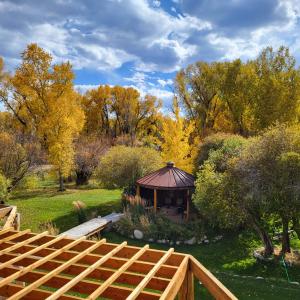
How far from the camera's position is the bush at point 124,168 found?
787 inches

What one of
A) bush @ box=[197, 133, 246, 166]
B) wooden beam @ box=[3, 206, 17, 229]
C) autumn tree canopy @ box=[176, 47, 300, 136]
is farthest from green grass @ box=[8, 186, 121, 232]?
autumn tree canopy @ box=[176, 47, 300, 136]

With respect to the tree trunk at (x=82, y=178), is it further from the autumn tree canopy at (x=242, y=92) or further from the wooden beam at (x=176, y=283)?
the wooden beam at (x=176, y=283)

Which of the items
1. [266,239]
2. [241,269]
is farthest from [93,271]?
[266,239]

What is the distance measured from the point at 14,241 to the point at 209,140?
1417 cm

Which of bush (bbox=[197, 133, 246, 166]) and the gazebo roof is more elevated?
bush (bbox=[197, 133, 246, 166])

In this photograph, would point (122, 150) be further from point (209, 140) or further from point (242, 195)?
point (242, 195)

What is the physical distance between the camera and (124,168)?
20.0 meters

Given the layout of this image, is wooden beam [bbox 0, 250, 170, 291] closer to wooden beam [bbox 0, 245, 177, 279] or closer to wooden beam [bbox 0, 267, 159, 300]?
wooden beam [bbox 0, 245, 177, 279]

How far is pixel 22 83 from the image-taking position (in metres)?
27.7

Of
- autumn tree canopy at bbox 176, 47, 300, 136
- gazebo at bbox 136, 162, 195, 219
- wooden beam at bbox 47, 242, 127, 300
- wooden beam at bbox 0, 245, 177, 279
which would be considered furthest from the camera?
autumn tree canopy at bbox 176, 47, 300, 136

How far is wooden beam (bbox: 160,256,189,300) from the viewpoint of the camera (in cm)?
413

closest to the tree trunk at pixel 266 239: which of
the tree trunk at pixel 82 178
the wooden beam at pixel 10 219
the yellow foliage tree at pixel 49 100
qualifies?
the wooden beam at pixel 10 219

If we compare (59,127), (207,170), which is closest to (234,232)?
(207,170)

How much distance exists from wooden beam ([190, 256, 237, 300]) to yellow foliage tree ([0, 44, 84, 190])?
860 inches
